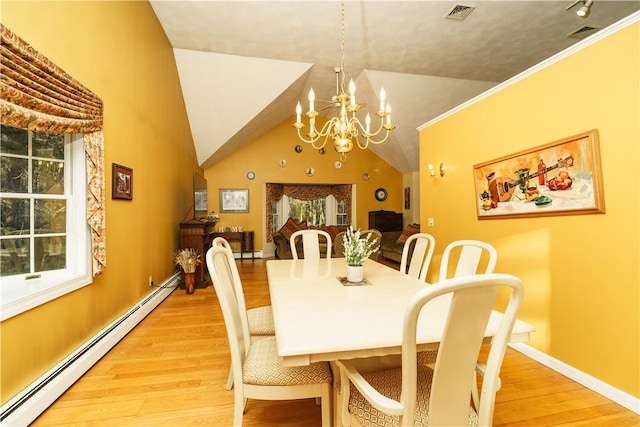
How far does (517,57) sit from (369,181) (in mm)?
4467

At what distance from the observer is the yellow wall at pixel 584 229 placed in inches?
70.1

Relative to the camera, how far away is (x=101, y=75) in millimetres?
2447

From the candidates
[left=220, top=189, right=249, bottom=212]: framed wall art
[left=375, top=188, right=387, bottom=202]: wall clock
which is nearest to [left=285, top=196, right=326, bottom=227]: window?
[left=220, top=189, right=249, bottom=212]: framed wall art

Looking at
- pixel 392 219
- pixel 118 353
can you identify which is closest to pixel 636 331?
pixel 118 353

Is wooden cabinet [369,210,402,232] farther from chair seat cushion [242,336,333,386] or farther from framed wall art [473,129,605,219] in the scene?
chair seat cushion [242,336,333,386]

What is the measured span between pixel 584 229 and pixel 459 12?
2.70 meters

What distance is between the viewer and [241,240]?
697 centimetres

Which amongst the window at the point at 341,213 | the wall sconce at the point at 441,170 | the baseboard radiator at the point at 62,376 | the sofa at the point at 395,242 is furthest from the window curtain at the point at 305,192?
the baseboard radiator at the point at 62,376

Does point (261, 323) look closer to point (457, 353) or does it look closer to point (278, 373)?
point (278, 373)

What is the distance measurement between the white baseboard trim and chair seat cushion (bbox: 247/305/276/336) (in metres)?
2.03

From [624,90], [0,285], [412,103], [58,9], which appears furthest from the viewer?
[412,103]

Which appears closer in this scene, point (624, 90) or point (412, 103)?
point (624, 90)

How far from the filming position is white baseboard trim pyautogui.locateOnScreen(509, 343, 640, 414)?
1743 mm

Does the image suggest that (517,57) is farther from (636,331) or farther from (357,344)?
(357,344)
